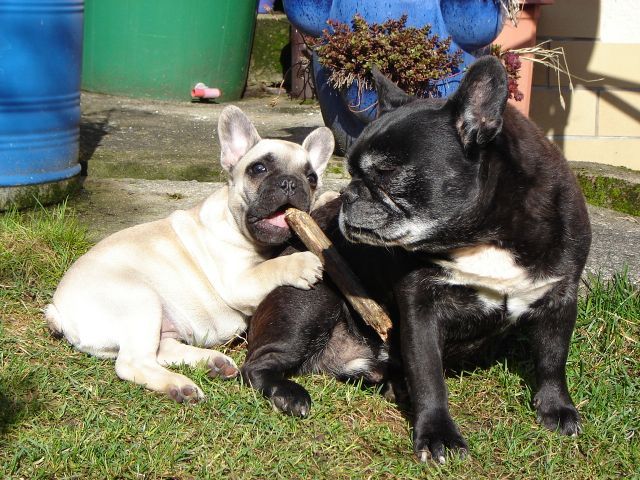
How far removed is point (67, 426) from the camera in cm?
300

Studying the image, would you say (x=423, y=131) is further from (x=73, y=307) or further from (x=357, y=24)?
(x=357, y=24)

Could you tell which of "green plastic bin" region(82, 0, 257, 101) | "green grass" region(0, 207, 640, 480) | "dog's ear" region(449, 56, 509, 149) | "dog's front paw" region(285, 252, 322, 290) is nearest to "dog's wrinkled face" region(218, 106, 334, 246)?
"dog's front paw" region(285, 252, 322, 290)

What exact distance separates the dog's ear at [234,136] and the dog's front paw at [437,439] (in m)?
1.82

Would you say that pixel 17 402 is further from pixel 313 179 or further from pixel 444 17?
pixel 444 17

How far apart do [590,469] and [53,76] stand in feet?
11.3

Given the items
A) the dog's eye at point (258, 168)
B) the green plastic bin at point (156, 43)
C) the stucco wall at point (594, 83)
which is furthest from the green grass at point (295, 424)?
the green plastic bin at point (156, 43)

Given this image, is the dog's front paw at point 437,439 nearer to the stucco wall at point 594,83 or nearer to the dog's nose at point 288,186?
the dog's nose at point 288,186

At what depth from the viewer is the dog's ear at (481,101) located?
2.85 m

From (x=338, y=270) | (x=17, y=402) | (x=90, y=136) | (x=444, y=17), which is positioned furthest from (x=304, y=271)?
(x=90, y=136)

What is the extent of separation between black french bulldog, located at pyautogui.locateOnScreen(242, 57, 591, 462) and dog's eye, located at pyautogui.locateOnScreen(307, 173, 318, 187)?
872mm

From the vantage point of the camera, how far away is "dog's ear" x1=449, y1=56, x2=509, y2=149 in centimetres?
285

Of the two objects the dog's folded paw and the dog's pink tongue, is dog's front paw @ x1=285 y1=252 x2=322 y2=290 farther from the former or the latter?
the dog's folded paw

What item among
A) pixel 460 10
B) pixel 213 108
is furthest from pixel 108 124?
pixel 460 10

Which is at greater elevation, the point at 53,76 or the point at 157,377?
the point at 53,76
